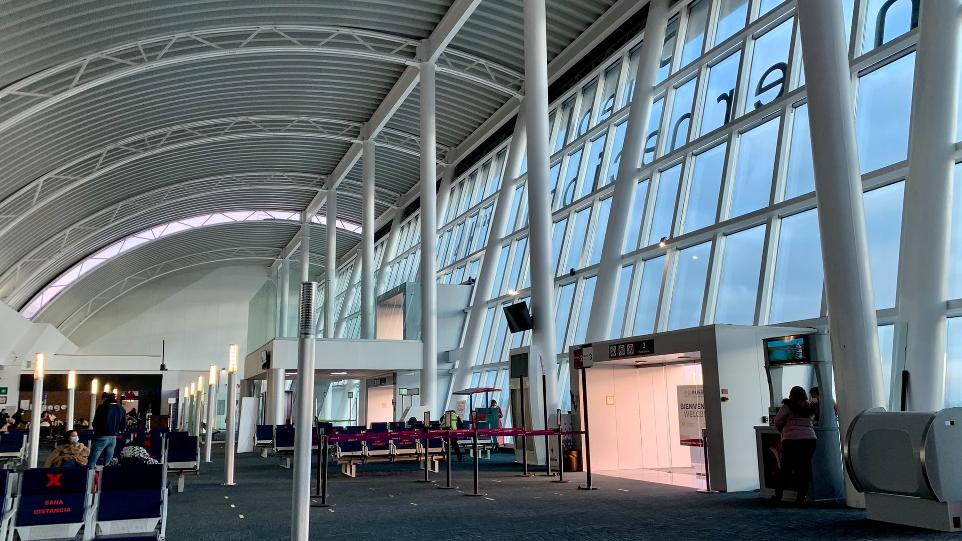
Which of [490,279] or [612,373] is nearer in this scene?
[612,373]

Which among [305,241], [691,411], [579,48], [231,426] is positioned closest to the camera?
[231,426]

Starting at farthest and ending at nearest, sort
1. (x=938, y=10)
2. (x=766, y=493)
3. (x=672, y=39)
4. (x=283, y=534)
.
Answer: (x=672, y=39)
(x=938, y=10)
(x=766, y=493)
(x=283, y=534)

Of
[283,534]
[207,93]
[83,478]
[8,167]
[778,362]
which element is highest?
[207,93]

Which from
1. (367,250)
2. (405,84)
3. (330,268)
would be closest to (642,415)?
(405,84)

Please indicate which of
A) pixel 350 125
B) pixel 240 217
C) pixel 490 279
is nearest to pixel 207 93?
pixel 350 125

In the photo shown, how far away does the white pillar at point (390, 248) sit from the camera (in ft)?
121

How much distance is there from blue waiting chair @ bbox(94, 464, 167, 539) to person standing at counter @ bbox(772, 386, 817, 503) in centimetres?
681

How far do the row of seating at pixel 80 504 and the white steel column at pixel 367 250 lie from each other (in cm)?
1955

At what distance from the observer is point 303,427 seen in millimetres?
5285

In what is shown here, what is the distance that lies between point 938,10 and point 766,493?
683 centimetres

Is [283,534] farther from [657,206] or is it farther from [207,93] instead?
[207,93]

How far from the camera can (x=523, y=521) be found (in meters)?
8.20

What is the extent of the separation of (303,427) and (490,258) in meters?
18.3

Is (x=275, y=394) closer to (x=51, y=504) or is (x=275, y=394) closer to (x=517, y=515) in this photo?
(x=517, y=515)
